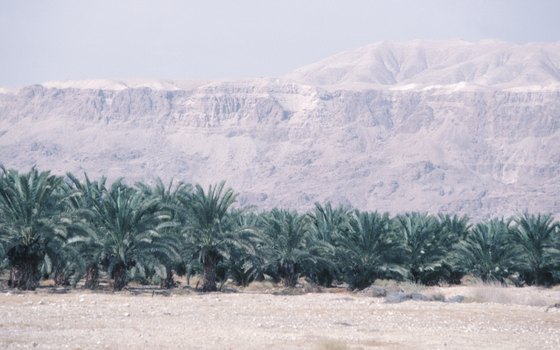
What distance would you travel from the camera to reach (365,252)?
105 feet

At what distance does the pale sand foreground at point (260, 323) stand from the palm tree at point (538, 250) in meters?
11.9

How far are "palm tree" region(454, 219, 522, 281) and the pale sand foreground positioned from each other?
10492mm

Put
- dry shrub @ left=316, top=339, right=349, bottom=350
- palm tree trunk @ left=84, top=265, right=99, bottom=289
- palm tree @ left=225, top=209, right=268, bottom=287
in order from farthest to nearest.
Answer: palm tree @ left=225, top=209, right=268, bottom=287 < palm tree trunk @ left=84, top=265, right=99, bottom=289 < dry shrub @ left=316, top=339, right=349, bottom=350

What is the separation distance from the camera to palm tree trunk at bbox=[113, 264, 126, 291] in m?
27.2

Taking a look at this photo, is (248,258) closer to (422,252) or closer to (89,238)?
(422,252)

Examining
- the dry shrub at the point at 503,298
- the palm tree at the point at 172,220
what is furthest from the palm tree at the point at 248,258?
the dry shrub at the point at 503,298

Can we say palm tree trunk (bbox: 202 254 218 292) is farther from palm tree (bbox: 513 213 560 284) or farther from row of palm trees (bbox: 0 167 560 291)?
palm tree (bbox: 513 213 560 284)

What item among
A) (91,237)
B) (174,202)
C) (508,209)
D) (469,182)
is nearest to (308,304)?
(91,237)

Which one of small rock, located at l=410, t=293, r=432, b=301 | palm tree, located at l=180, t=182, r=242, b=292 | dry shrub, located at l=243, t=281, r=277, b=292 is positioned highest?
palm tree, located at l=180, t=182, r=242, b=292

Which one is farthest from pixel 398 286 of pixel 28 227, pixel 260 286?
pixel 28 227


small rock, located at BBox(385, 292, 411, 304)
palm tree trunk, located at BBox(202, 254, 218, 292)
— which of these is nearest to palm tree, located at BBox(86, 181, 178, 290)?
palm tree trunk, located at BBox(202, 254, 218, 292)

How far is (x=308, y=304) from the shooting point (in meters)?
24.5

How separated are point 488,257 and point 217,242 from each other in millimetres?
11834

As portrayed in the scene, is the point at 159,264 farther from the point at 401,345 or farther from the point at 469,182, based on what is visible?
the point at 469,182
